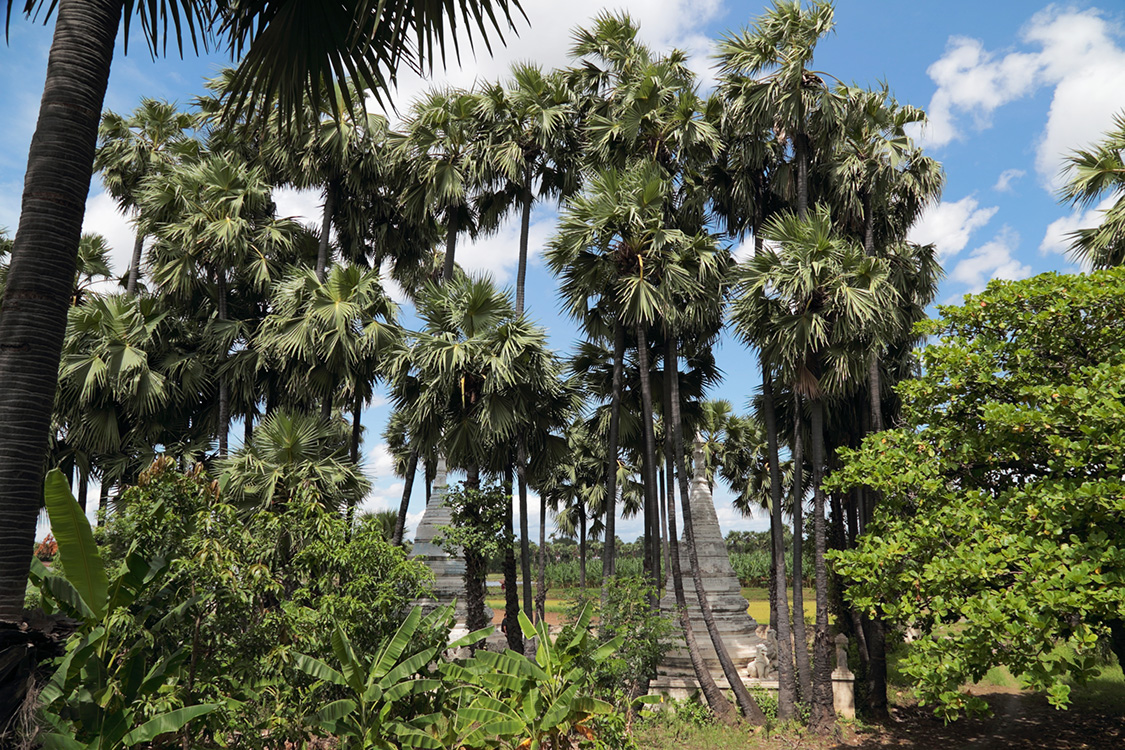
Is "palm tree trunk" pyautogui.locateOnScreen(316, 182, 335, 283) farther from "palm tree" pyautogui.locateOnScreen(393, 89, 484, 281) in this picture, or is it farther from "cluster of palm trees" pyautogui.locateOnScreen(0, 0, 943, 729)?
"palm tree" pyautogui.locateOnScreen(393, 89, 484, 281)

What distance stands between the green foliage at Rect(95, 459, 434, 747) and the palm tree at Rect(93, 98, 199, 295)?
17042 mm

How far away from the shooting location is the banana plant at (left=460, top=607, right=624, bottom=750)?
8.45m

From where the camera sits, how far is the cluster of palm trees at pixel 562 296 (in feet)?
50.3

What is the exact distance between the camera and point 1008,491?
907 cm

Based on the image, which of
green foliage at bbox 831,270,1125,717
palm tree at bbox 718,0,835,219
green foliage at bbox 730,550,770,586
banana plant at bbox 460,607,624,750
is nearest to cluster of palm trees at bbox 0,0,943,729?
palm tree at bbox 718,0,835,219

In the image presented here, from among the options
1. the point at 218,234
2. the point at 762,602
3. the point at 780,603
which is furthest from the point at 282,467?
the point at 762,602

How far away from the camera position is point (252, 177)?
1891 cm

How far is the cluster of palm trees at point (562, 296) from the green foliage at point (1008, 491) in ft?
14.1

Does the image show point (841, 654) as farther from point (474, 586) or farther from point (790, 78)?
point (790, 78)

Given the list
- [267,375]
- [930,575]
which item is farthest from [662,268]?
[267,375]

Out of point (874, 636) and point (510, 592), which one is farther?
point (510, 592)

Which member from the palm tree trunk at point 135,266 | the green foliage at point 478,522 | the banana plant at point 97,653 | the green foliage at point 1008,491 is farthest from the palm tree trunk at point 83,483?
the green foliage at point 1008,491

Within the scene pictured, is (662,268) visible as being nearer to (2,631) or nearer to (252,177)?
(252,177)

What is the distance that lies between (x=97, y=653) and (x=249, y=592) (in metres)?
1.69
